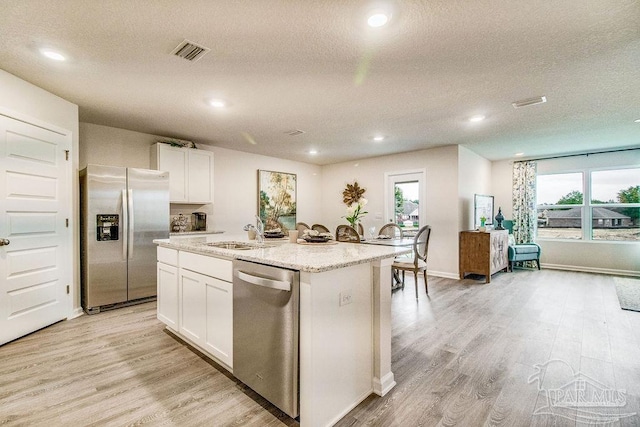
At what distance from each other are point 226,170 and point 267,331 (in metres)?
4.46

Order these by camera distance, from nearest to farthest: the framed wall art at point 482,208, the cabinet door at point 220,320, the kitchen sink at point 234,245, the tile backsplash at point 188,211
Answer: the cabinet door at point 220,320 → the kitchen sink at point 234,245 → the tile backsplash at point 188,211 → the framed wall art at point 482,208

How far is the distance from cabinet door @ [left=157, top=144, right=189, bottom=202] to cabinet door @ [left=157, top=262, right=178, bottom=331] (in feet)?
6.33

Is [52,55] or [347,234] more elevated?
[52,55]

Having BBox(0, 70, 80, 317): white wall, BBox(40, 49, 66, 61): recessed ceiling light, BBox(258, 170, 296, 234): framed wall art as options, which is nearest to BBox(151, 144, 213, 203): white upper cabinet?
BBox(0, 70, 80, 317): white wall

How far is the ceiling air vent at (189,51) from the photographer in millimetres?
2135

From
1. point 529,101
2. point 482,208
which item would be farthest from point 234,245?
point 482,208

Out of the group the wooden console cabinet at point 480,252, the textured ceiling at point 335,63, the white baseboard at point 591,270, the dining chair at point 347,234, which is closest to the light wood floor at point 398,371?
the dining chair at point 347,234

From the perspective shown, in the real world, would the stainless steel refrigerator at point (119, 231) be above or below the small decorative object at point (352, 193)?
below

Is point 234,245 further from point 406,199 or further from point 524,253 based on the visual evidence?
point 524,253

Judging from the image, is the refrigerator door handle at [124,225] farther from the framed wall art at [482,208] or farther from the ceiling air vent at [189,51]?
the framed wall art at [482,208]

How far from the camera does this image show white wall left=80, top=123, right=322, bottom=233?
4.13 meters

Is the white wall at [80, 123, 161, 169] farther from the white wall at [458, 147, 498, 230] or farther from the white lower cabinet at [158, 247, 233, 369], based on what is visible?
the white wall at [458, 147, 498, 230]

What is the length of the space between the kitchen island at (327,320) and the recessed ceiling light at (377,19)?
1.50 metres

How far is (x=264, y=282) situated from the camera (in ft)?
5.54
